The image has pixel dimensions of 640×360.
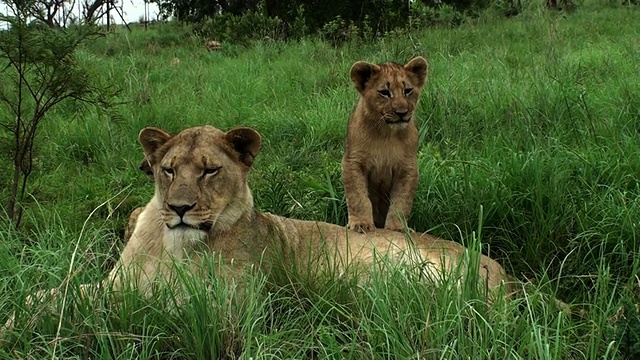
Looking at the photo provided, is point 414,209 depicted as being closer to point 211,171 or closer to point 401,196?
point 401,196

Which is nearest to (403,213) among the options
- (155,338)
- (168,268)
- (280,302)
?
(280,302)

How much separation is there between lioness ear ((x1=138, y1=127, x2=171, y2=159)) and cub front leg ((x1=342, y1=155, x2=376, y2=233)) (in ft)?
3.62

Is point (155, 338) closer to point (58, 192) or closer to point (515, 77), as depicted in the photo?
point (58, 192)

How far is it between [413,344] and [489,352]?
26 centimetres

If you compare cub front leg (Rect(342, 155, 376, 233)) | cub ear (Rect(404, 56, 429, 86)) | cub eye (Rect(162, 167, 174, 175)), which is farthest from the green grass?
cub ear (Rect(404, 56, 429, 86))

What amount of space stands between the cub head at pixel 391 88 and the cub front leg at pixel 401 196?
28 centimetres

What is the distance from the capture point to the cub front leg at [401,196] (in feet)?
13.4

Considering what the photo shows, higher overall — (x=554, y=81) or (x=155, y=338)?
(x=554, y=81)

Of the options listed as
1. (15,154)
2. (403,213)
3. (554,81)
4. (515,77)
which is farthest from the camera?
(515,77)

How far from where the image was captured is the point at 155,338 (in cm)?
260

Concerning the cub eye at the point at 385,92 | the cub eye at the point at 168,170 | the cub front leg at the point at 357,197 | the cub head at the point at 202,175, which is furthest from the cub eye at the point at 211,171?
the cub eye at the point at 385,92

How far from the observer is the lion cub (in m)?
4.11

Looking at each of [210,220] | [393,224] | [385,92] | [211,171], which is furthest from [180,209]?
[385,92]

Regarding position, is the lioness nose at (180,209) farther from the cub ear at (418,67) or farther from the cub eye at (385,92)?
the cub ear at (418,67)
